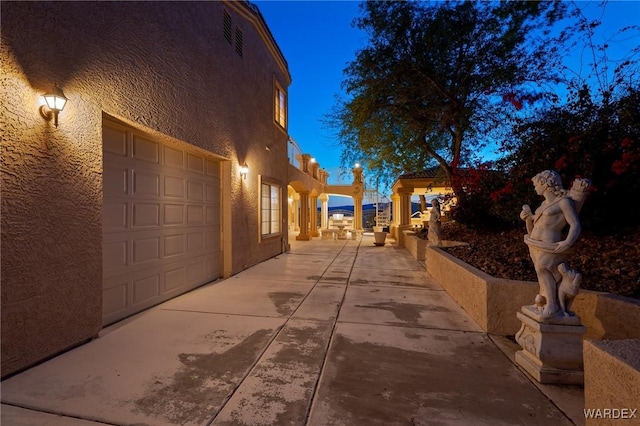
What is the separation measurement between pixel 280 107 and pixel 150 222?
685cm

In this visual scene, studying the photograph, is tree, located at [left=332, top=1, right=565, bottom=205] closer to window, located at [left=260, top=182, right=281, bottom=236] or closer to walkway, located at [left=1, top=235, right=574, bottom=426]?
window, located at [left=260, top=182, right=281, bottom=236]

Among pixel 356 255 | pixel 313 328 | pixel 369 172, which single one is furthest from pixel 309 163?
pixel 313 328

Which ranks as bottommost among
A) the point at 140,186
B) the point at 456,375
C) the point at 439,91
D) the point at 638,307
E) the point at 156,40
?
the point at 456,375

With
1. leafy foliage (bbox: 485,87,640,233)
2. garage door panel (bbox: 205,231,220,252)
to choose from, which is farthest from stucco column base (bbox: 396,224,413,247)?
garage door panel (bbox: 205,231,220,252)

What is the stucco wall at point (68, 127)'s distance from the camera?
2.36 m

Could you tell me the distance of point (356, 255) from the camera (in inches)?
372

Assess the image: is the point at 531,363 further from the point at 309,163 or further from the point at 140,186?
the point at 309,163

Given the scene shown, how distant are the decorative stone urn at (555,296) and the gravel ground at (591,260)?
1143 mm

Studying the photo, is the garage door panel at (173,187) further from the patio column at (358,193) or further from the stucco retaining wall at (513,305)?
the patio column at (358,193)

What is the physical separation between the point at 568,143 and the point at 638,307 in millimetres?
3451

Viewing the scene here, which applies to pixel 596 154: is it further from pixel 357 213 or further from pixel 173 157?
pixel 357 213

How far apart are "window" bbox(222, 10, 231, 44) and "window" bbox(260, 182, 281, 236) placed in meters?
3.65

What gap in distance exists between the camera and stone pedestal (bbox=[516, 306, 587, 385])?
2.28 m

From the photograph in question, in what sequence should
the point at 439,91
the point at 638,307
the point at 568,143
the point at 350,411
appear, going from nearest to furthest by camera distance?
the point at 350,411, the point at 638,307, the point at 568,143, the point at 439,91
